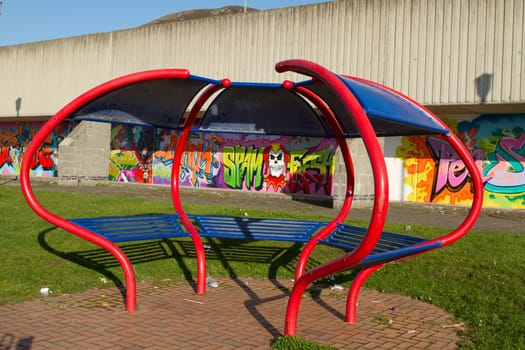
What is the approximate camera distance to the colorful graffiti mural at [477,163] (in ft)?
53.5

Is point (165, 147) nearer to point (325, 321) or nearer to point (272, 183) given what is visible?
point (272, 183)

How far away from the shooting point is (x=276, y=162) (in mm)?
20797

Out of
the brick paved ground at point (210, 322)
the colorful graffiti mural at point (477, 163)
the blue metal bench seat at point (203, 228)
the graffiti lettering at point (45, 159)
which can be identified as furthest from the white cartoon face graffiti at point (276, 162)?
the brick paved ground at point (210, 322)

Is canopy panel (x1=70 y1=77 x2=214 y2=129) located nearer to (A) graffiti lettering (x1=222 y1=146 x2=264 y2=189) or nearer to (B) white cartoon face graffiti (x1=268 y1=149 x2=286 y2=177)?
(B) white cartoon face graffiti (x1=268 y1=149 x2=286 y2=177)

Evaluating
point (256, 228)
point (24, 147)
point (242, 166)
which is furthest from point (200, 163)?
point (256, 228)

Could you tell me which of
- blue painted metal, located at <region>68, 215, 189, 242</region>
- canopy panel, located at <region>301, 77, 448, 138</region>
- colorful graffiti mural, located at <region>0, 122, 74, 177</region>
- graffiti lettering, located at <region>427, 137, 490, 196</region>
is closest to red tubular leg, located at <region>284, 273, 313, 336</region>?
canopy panel, located at <region>301, 77, 448, 138</region>

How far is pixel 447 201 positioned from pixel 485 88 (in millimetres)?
3980

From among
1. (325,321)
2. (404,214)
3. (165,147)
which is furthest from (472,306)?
(165,147)

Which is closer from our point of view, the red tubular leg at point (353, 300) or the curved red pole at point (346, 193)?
the red tubular leg at point (353, 300)

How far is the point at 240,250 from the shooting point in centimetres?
862

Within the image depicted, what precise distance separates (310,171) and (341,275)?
1259 cm

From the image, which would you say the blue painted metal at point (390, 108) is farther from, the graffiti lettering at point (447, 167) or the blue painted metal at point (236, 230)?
the graffiti lettering at point (447, 167)

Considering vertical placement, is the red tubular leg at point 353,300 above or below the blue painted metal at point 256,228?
below

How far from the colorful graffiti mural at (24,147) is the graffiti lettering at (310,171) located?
12.8 metres
